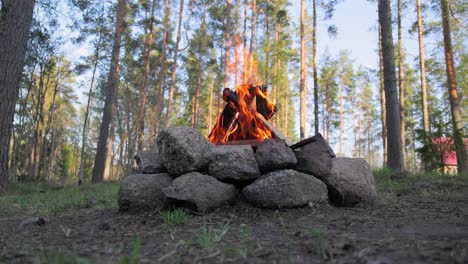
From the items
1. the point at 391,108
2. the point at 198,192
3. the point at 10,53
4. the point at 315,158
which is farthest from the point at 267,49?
the point at 198,192

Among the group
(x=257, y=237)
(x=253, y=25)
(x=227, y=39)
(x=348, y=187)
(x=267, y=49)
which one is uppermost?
(x=253, y=25)

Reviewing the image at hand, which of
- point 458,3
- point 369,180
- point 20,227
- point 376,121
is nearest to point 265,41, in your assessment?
point 458,3

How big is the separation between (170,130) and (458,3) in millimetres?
13171

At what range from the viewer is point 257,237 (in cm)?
235

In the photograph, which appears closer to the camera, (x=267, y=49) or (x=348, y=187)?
(x=348, y=187)

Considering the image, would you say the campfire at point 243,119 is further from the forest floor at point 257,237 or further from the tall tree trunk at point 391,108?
the tall tree trunk at point 391,108

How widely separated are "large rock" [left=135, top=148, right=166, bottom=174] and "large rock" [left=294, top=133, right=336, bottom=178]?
1751mm

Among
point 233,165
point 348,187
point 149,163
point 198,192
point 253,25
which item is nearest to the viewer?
point 198,192

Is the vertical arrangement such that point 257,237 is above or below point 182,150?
below

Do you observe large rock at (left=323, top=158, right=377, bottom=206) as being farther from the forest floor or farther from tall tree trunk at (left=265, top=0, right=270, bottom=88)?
tall tree trunk at (left=265, top=0, right=270, bottom=88)

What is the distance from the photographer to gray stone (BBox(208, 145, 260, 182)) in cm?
361

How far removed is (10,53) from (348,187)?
7.09 metres

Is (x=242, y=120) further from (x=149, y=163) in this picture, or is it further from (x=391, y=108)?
(x=391, y=108)

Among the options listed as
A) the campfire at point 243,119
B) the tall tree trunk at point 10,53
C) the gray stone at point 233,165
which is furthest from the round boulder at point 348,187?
the tall tree trunk at point 10,53
